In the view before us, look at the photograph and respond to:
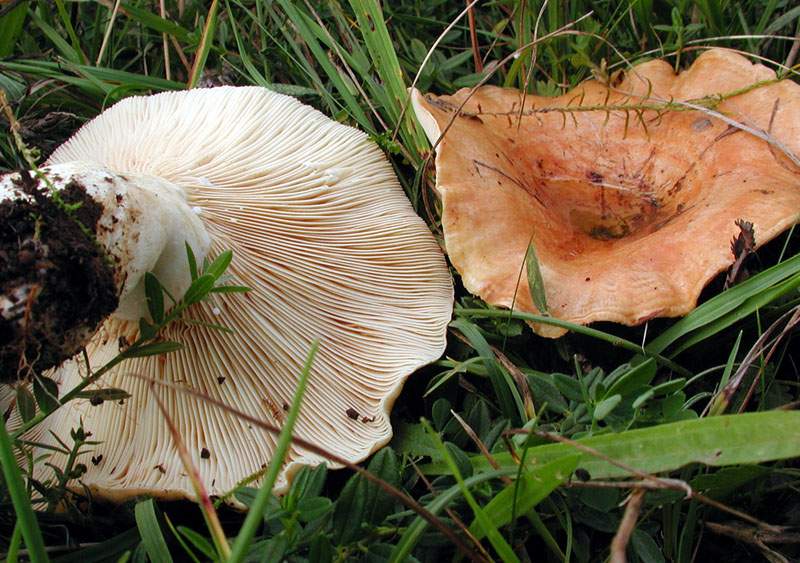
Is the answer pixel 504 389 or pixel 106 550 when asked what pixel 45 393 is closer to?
pixel 106 550

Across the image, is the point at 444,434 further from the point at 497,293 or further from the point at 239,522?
the point at 239,522

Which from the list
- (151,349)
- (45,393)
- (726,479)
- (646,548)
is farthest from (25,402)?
(726,479)

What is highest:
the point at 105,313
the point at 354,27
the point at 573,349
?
the point at 354,27

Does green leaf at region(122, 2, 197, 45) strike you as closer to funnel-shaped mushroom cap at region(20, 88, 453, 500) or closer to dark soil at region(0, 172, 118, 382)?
funnel-shaped mushroom cap at region(20, 88, 453, 500)

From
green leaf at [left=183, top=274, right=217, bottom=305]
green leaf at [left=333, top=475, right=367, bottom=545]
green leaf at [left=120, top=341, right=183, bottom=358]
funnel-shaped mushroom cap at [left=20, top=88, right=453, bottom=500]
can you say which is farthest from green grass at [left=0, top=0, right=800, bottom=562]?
green leaf at [left=183, top=274, right=217, bottom=305]

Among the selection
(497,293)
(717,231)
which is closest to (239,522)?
(497,293)

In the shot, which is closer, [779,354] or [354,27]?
[779,354]
